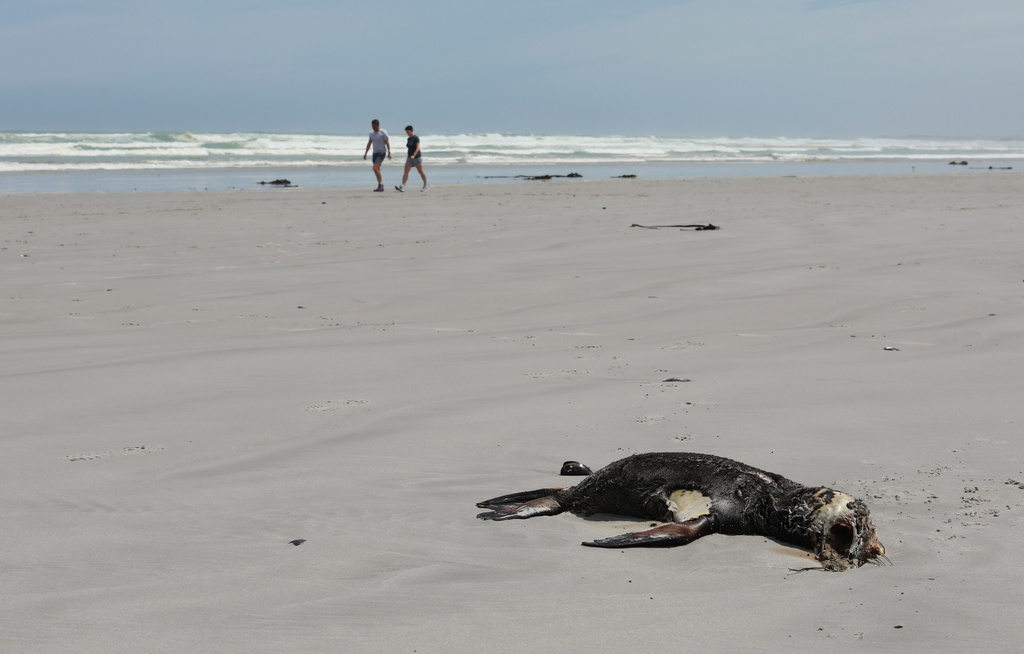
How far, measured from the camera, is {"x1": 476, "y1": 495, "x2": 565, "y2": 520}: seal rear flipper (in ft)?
10.0

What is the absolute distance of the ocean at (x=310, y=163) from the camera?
25625 mm

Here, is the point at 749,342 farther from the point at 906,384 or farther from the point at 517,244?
the point at 517,244

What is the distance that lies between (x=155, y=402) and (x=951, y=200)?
14.3m

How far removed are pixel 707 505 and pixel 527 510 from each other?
551 millimetres

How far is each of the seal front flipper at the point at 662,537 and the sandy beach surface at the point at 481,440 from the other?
0.11 feet

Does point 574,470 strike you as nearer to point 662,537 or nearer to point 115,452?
point 662,537

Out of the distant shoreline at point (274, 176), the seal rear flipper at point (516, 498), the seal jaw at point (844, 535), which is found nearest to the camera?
the seal jaw at point (844, 535)

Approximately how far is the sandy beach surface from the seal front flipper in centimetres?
3

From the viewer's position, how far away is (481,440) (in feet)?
12.7

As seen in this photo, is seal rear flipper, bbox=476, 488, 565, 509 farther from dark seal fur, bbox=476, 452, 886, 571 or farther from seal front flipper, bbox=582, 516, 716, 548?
seal front flipper, bbox=582, 516, 716, 548

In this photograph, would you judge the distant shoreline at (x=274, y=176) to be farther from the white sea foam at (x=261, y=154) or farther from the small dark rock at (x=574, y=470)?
the small dark rock at (x=574, y=470)

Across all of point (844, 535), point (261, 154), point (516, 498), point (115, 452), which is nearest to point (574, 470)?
point (516, 498)

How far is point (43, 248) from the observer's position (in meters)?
10.5

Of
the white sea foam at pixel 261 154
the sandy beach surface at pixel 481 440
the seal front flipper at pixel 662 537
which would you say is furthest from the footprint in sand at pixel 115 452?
the white sea foam at pixel 261 154
